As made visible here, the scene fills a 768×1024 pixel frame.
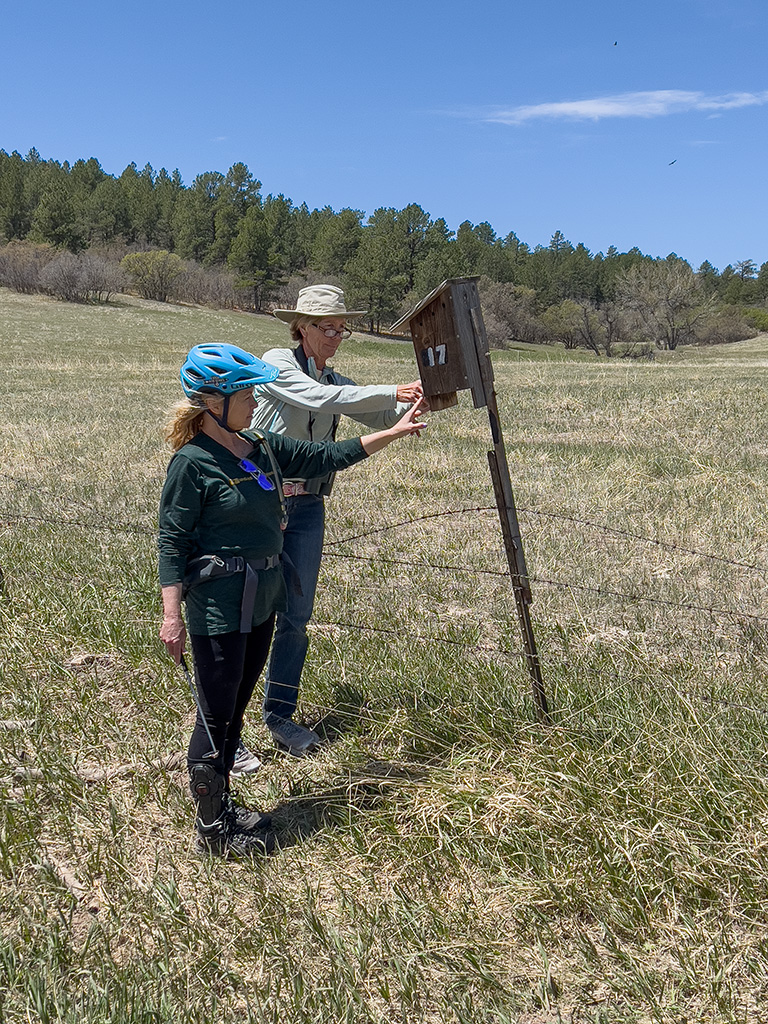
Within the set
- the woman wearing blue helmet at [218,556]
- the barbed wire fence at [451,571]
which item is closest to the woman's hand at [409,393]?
the barbed wire fence at [451,571]

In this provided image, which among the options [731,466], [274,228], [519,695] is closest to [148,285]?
[274,228]

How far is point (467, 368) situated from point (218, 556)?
132cm

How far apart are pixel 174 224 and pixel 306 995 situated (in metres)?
112

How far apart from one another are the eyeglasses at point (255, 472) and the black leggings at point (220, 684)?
0.55 metres

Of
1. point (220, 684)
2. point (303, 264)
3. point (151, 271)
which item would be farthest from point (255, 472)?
point (303, 264)

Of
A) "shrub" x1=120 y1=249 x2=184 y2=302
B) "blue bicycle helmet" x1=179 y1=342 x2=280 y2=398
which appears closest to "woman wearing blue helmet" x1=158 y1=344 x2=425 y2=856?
"blue bicycle helmet" x1=179 y1=342 x2=280 y2=398

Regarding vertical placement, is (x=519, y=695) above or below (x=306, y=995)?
above

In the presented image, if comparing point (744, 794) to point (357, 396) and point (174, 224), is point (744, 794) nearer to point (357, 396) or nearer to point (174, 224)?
point (357, 396)

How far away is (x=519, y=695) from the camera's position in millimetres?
3906

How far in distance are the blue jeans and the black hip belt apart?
84 centimetres

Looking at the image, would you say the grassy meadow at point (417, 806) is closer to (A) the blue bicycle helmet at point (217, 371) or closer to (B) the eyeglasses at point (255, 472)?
(B) the eyeglasses at point (255, 472)

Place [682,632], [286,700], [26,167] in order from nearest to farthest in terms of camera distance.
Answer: [286,700] < [682,632] < [26,167]

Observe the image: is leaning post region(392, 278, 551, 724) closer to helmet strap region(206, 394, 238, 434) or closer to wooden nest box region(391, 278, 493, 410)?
wooden nest box region(391, 278, 493, 410)

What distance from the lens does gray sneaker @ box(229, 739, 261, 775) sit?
3.87 metres
